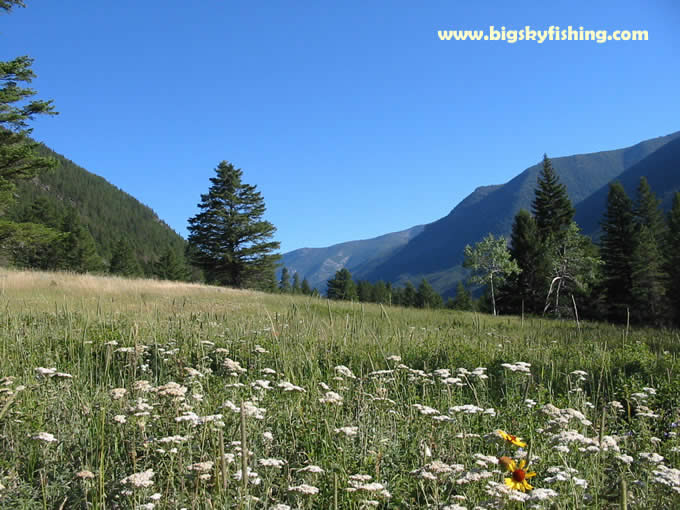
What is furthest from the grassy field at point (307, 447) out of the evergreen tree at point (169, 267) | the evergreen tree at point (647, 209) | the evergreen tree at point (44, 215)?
the evergreen tree at point (169, 267)

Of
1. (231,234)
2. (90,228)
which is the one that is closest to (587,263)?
(231,234)

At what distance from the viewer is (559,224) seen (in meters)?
40.7

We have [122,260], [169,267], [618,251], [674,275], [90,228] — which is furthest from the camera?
[90,228]

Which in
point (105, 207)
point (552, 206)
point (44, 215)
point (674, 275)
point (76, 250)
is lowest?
point (674, 275)

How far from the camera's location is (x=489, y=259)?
35969 mm

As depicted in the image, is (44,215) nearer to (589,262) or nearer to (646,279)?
(589,262)

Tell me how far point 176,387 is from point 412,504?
1.38 meters

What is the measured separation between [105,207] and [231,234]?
118415mm

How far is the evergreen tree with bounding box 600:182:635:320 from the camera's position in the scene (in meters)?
33.6

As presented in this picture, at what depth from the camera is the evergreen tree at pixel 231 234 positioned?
35.8 metres

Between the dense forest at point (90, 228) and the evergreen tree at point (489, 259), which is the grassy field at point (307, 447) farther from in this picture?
the evergreen tree at point (489, 259)

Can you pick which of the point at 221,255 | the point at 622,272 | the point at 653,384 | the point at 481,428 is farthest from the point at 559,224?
the point at 481,428

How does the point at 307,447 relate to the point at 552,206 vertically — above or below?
below

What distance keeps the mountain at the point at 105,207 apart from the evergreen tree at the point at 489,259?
91.4 m
